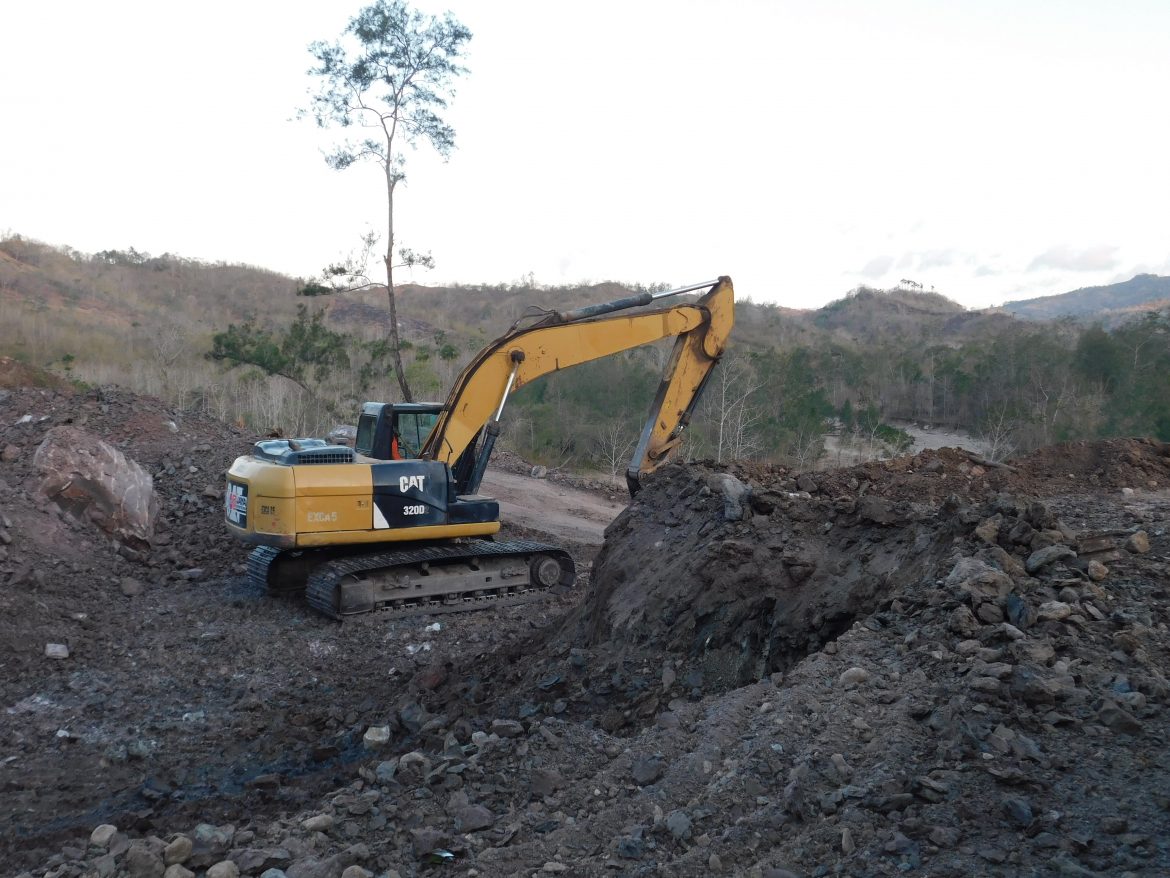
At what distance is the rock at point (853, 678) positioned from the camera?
173 inches

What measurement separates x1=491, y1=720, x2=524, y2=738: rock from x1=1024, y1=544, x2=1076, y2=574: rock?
2804mm

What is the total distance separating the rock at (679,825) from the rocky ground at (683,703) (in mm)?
11

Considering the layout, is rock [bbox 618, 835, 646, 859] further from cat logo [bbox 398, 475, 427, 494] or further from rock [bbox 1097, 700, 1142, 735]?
cat logo [bbox 398, 475, 427, 494]

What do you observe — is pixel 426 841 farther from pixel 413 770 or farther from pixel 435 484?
pixel 435 484

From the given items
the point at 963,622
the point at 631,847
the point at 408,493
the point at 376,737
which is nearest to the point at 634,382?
the point at 408,493

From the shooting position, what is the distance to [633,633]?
6422 millimetres

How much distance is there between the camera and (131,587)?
9.79 m

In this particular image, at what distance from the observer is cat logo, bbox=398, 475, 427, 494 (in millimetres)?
9344

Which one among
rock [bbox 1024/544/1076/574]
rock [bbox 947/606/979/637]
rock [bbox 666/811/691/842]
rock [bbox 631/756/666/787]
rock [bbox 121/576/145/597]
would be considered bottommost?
rock [bbox 121/576/145/597]

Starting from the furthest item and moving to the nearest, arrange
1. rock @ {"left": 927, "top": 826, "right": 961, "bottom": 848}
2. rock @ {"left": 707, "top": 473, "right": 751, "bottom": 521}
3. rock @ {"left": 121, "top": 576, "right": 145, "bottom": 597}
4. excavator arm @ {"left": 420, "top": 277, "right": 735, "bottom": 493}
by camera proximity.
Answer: rock @ {"left": 121, "top": 576, "right": 145, "bottom": 597} < excavator arm @ {"left": 420, "top": 277, "right": 735, "bottom": 493} < rock @ {"left": 707, "top": 473, "right": 751, "bottom": 521} < rock @ {"left": 927, "top": 826, "right": 961, "bottom": 848}

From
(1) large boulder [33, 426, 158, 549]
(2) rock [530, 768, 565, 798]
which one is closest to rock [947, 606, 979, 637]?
(2) rock [530, 768, 565, 798]

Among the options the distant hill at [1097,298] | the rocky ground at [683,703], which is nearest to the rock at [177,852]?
the rocky ground at [683,703]

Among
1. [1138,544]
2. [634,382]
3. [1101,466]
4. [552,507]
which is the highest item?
[634,382]

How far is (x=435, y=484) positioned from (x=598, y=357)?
2.11 m
